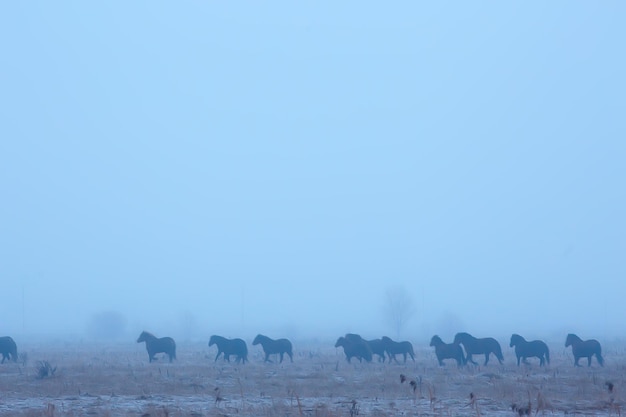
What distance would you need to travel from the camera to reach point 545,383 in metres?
25.9

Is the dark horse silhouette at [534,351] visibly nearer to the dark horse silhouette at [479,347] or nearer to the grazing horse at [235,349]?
the dark horse silhouette at [479,347]

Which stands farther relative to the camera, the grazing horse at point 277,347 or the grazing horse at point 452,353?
the grazing horse at point 277,347

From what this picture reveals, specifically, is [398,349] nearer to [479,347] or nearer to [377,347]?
[377,347]

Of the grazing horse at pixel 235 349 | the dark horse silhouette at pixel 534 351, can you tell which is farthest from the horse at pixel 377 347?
the dark horse silhouette at pixel 534 351

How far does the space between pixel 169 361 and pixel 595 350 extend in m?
19.8

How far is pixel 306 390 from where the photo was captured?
23719 mm

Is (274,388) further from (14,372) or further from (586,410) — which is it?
(14,372)

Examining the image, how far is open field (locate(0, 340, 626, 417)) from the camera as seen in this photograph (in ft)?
60.5

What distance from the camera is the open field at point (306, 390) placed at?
1845 centimetres

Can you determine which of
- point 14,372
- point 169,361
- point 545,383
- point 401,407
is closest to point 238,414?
point 401,407

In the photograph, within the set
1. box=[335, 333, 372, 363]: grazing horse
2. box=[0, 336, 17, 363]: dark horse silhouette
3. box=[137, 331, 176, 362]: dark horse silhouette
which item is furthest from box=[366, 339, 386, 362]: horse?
box=[0, 336, 17, 363]: dark horse silhouette

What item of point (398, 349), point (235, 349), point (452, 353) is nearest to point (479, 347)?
point (452, 353)

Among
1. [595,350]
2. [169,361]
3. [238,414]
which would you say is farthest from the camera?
[169,361]

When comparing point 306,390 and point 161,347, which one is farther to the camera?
point 161,347
